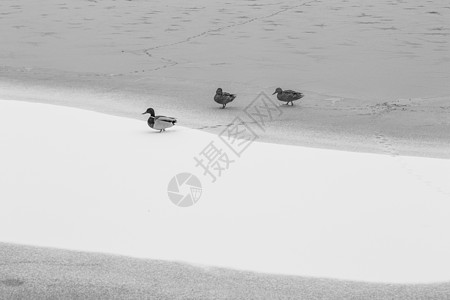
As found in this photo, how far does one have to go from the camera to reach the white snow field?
4770mm

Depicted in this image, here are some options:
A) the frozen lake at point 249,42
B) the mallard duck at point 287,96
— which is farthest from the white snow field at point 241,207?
the frozen lake at point 249,42

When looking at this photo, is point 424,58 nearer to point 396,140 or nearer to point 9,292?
point 396,140

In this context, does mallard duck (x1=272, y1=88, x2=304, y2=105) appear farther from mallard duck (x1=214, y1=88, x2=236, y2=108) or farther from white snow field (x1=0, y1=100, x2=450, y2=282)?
white snow field (x1=0, y1=100, x2=450, y2=282)

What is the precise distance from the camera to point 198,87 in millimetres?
11367

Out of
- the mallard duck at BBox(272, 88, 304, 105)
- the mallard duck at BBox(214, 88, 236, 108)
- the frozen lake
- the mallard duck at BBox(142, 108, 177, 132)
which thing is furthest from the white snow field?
the frozen lake

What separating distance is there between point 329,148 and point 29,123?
2.86 m

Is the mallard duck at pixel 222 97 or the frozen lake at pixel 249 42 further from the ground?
the frozen lake at pixel 249 42

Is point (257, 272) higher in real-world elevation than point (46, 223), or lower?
lower

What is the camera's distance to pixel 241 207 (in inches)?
217

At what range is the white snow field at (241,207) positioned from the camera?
4.77m

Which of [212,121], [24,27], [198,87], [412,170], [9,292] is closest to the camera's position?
[9,292]

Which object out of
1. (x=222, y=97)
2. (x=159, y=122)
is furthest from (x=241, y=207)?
(x=222, y=97)

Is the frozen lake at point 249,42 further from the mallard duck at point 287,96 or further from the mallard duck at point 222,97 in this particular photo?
the mallard duck at point 222,97

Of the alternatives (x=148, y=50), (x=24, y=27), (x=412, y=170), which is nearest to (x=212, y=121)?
(x=412, y=170)
